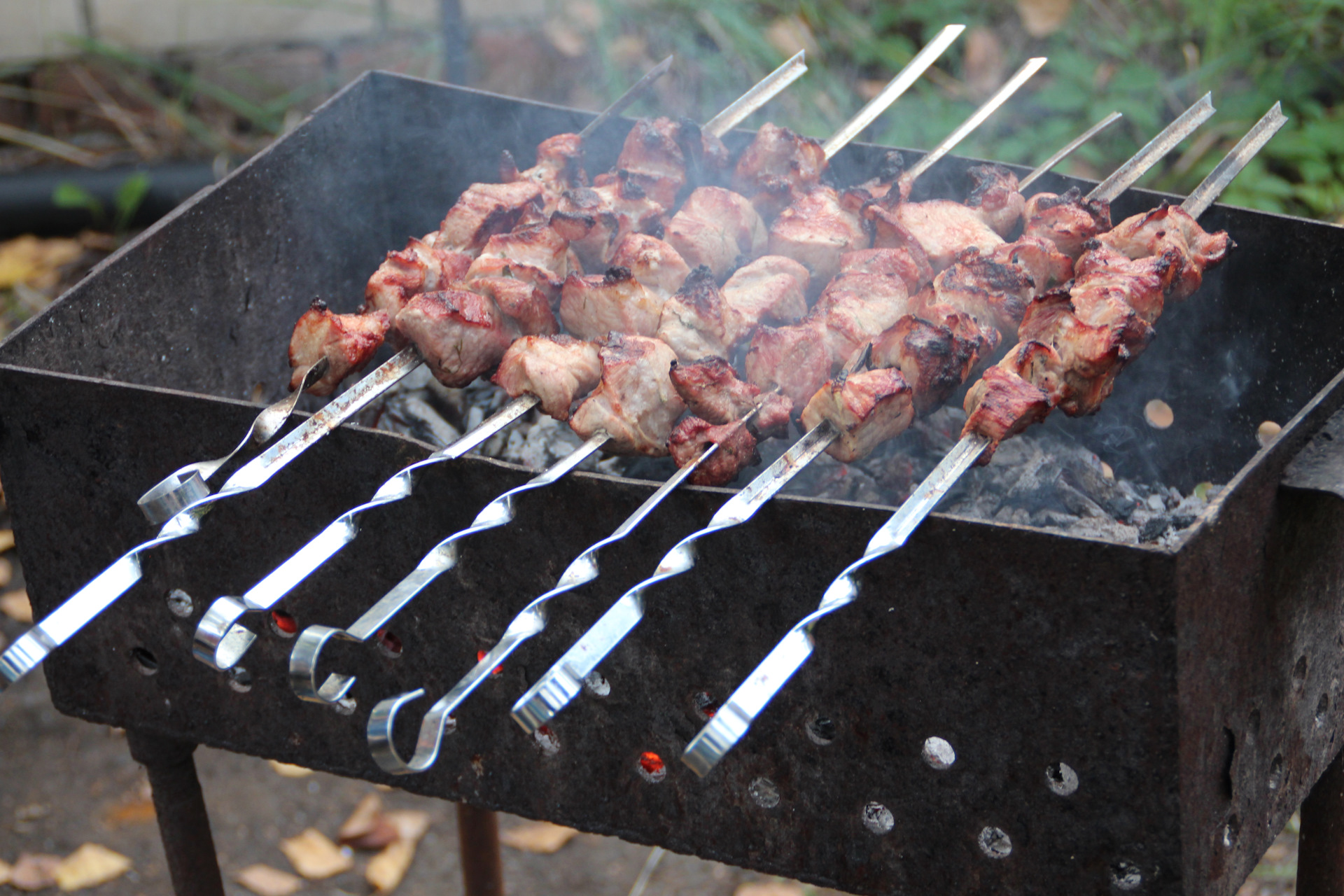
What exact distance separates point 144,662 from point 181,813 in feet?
1.09

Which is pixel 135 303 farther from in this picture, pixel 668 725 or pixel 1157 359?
pixel 1157 359

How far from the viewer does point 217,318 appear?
2096mm

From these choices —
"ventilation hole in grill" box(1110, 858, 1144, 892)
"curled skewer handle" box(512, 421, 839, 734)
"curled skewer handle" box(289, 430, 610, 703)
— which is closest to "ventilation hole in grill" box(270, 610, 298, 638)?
"curled skewer handle" box(289, 430, 610, 703)

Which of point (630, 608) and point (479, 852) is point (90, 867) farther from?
point (630, 608)

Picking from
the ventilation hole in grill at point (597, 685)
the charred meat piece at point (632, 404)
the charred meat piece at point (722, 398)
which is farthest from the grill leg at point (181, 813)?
the charred meat piece at point (722, 398)

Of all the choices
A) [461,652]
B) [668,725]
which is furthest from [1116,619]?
[461,652]

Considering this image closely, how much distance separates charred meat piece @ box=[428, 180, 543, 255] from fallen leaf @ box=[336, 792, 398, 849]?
5.86 ft

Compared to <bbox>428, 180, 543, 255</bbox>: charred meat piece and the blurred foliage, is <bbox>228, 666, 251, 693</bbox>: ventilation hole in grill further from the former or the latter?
the blurred foliage

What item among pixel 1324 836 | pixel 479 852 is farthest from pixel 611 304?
pixel 479 852

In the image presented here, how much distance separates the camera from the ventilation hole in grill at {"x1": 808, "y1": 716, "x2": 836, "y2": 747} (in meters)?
1.52

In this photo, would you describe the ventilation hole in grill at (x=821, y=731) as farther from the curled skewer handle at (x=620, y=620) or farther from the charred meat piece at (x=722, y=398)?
the charred meat piece at (x=722, y=398)

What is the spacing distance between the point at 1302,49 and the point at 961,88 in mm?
1145

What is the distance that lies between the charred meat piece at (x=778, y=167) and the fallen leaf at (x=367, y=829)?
1.96m

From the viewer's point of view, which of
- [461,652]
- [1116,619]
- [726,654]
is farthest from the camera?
[461,652]
